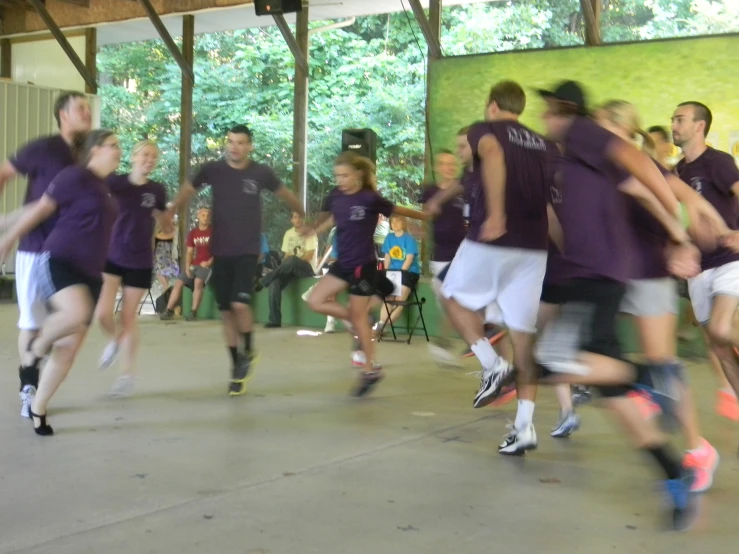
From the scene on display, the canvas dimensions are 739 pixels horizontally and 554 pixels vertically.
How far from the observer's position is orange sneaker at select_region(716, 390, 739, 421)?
5.36 meters

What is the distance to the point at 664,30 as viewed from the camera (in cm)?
984

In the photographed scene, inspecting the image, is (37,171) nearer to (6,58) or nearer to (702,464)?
(702,464)

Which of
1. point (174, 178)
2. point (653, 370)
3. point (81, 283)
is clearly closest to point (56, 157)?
point (81, 283)

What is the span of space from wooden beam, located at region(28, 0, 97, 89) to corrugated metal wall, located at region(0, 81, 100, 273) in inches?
13.3

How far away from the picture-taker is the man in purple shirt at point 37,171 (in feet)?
15.9

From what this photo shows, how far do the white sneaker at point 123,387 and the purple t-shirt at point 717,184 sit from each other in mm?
3501

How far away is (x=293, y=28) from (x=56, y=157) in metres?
8.48

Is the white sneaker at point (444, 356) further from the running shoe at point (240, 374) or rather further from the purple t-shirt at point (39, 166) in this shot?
the purple t-shirt at point (39, 166)

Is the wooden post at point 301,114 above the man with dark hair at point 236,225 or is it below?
above

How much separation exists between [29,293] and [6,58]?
12.6m

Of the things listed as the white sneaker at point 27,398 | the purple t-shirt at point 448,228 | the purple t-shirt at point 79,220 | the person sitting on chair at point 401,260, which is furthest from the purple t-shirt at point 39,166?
the person sitting on chair at point 401,260

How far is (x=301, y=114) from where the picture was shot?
493 inches

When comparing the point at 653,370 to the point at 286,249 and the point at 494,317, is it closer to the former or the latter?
the point at 494,317

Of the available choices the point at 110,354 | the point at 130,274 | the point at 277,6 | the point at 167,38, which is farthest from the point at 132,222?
the point at 167,38
